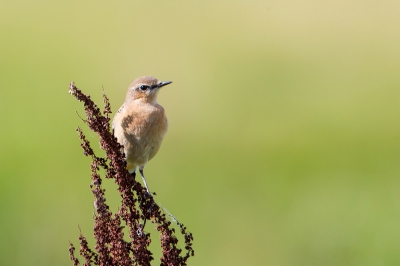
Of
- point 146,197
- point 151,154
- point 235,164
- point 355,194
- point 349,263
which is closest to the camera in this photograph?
point 146,197

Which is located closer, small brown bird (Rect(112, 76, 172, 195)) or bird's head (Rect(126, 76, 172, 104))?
small brown bird (Rect(112, 76, 172, 195))

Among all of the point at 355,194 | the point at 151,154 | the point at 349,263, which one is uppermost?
the point at 355,194

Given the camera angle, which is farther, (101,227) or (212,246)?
(212,246)

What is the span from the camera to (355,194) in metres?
14.3

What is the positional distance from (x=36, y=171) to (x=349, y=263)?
20.7ft

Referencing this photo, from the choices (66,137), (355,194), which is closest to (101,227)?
(355,194)

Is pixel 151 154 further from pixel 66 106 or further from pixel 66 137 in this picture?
pixel 66 106

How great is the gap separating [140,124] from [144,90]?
492mm

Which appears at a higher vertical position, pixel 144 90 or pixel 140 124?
pixel 144 90

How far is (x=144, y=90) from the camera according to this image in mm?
7551

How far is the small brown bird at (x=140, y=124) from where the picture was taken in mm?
7176

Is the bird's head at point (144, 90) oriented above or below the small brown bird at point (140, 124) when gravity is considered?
above

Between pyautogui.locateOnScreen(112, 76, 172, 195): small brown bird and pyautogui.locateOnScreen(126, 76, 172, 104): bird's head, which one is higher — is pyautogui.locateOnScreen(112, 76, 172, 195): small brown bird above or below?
below

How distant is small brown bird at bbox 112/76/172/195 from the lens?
23.5ft
